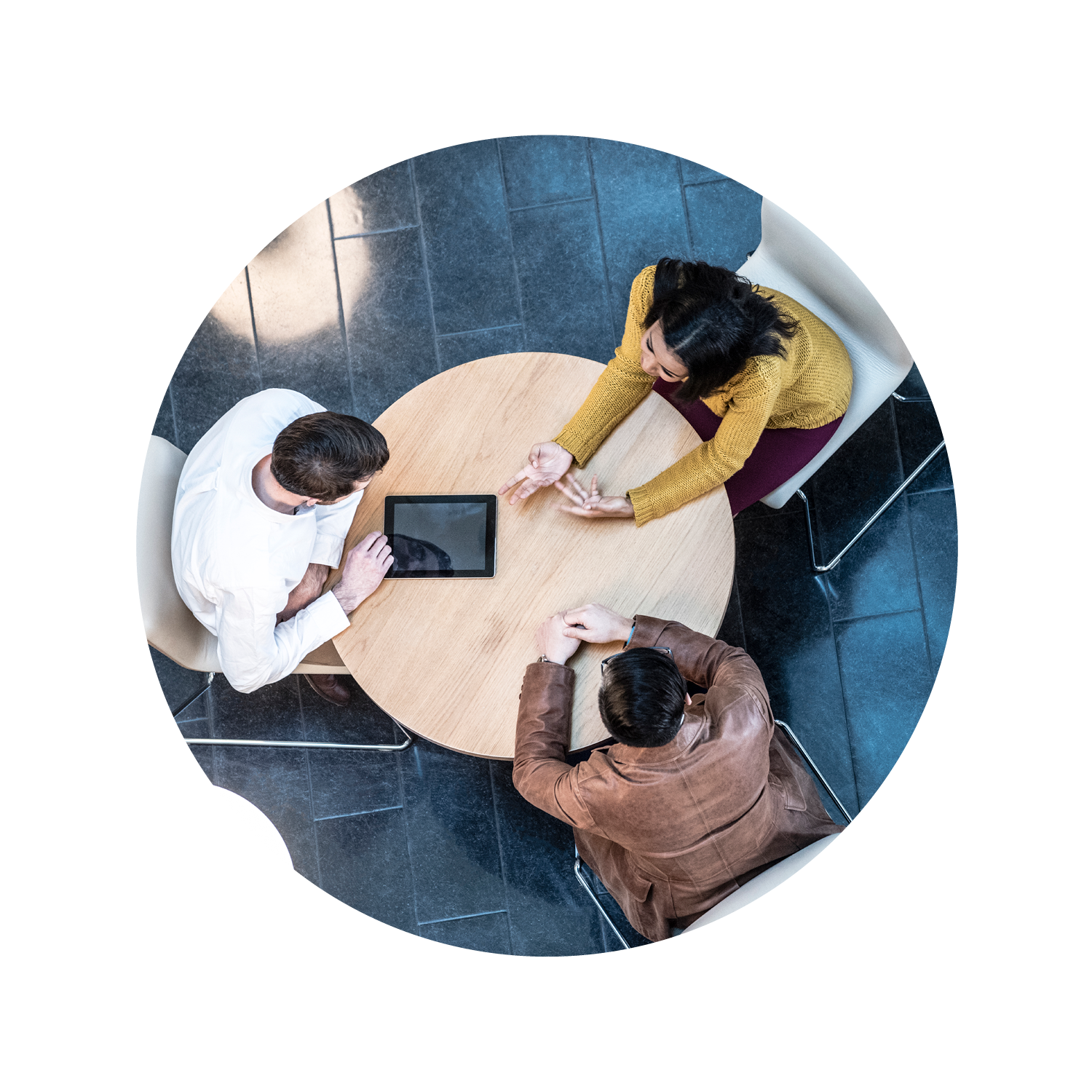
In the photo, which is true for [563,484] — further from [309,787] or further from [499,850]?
[309,787]

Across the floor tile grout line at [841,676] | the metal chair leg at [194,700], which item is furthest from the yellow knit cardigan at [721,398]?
the metal chair leg at [194,700]

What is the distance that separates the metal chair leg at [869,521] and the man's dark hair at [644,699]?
1.20 m

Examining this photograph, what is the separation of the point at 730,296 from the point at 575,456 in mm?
507

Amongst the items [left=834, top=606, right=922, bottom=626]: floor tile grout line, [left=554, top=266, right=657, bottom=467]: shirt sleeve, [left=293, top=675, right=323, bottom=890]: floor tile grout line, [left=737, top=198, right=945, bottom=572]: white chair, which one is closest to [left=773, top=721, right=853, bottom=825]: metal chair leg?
[left=834, top=606, right=922, bottom=626]: floor tile grout line

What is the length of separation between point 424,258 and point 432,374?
41 centimetres

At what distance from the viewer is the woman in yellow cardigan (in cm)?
168

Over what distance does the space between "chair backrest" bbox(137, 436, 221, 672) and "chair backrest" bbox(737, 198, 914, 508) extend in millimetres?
1604

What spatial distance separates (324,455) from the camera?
5.49 ft

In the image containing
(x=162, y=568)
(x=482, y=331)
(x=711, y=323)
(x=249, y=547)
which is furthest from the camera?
(x=482, y=331)

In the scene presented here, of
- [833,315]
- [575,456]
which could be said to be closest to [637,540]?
[575,456]

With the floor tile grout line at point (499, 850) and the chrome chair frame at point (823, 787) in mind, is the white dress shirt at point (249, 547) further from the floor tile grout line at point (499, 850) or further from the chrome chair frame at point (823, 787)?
the chrome chair frame at point (823, 787)

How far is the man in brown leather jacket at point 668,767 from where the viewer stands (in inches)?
62.4

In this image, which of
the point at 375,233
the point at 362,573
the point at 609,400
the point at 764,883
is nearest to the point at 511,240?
the point at 375,233

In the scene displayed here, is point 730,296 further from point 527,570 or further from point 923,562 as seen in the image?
point 923,562
